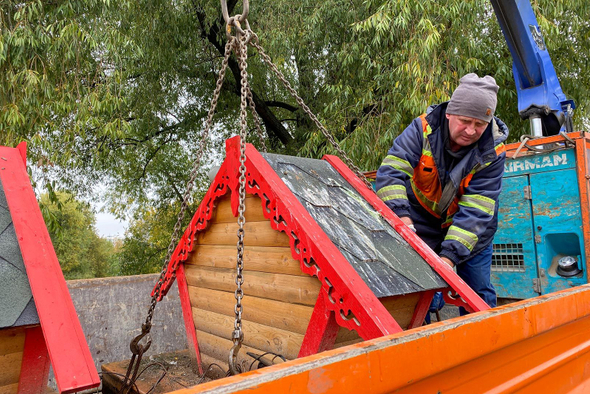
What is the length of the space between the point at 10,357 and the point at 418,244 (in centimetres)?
175

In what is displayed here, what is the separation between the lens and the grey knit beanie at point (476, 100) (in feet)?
8.60

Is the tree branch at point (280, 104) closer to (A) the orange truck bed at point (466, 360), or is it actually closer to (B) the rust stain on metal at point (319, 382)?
(A) the orange truck bed at point (466, 360)

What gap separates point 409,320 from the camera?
7.00ft

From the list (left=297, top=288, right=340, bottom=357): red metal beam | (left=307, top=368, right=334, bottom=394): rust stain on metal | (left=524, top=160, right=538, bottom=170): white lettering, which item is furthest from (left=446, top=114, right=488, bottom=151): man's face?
(left=307, top=368, right=334, bottom=394): rust stain on metal

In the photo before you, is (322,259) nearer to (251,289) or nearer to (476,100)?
(251,289)

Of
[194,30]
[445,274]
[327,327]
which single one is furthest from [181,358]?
[194,30]

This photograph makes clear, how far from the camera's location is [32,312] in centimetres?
150

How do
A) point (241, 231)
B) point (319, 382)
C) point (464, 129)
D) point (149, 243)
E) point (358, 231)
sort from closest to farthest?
1. point (319, 382)
2. point (241, 231)
3. point (358, 231)
4. point (464, 129)
5. point (149, 243)

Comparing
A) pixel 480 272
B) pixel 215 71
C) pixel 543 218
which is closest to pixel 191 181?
pixel 480 272

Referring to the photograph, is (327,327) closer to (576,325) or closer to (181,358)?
(576,325)

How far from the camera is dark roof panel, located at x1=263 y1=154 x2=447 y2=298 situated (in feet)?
6.20

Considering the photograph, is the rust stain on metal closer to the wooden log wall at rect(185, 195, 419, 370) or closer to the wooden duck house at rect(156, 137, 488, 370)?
the wooden duck house at rect(156, 137, 488, 370)

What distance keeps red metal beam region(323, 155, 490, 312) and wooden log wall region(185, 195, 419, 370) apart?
0.17 metres

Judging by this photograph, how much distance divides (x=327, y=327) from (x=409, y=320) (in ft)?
1.77
